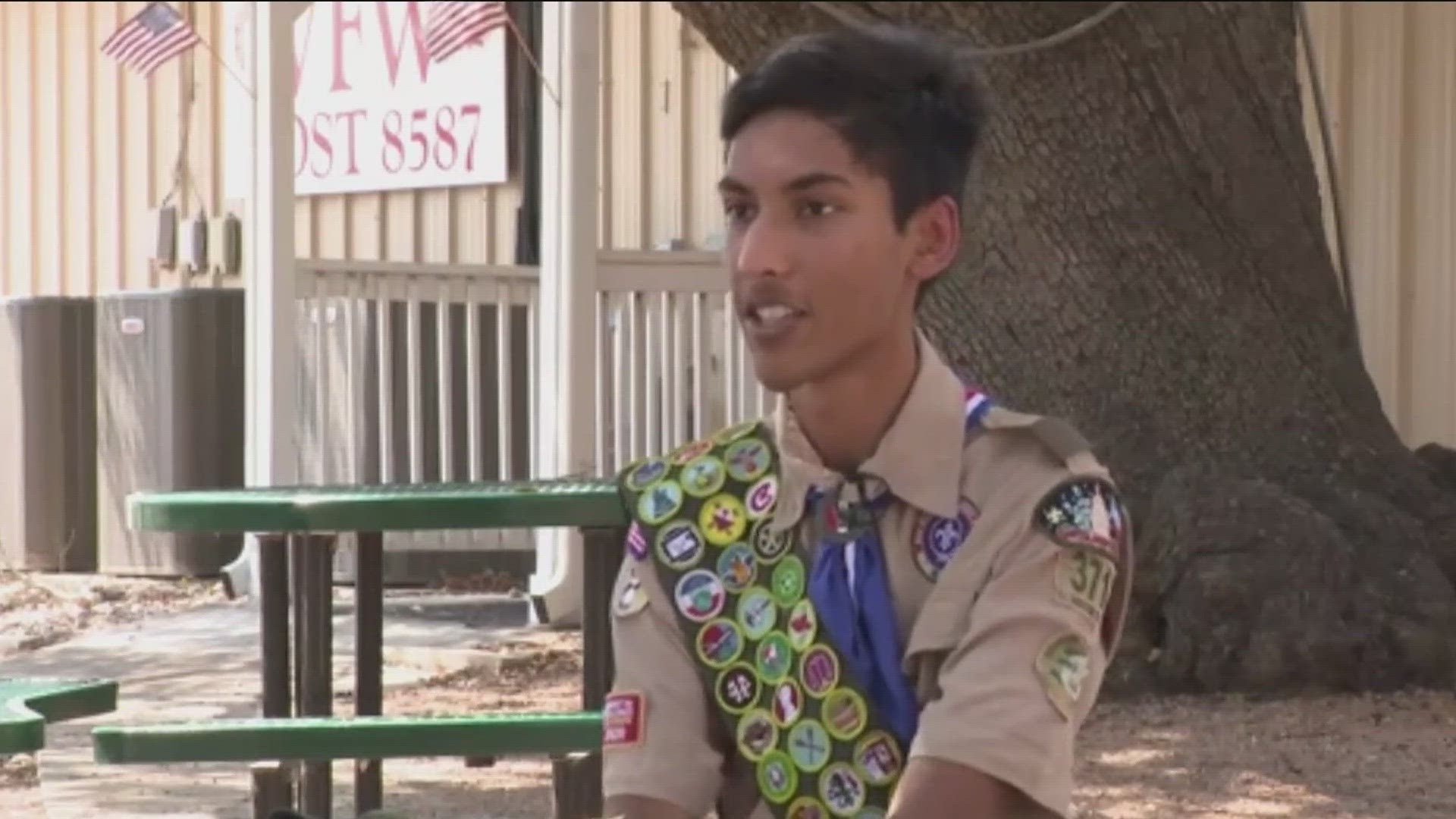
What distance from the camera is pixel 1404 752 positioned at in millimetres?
6816

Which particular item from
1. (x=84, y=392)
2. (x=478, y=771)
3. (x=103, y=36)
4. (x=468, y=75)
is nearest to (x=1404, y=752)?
(x=478, y=771)

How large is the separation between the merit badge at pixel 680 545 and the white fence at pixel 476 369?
23.9ft

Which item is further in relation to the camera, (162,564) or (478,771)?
(162,564)

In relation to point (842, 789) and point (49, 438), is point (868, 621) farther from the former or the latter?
point (49, 438)

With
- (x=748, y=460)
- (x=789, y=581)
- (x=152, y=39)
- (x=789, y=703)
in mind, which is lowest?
(x=789, y=703)

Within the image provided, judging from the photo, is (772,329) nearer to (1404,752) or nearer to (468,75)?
(1404,752)

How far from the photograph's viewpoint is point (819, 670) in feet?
8.76

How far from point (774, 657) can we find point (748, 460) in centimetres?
20

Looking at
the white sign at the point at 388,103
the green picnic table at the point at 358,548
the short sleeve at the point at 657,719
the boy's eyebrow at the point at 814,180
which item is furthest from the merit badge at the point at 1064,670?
the white sign at the point at 388,103

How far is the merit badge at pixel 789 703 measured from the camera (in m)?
2.69

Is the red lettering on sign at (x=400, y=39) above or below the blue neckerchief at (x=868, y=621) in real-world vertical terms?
above

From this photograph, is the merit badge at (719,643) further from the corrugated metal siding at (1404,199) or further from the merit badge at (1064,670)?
the corrugated metal siding at (1404,199)

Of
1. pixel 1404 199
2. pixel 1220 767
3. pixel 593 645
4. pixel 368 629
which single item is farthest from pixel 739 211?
pixel 1404 199

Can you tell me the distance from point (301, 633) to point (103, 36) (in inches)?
368
